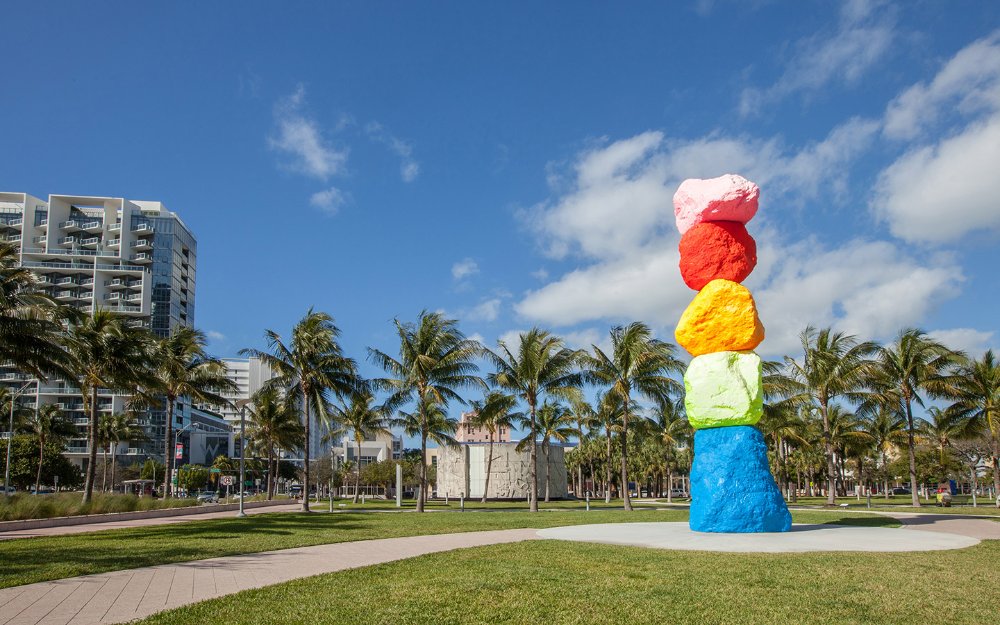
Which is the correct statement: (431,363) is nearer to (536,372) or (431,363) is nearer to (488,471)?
(536,372)

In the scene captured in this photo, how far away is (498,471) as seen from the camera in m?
64.7

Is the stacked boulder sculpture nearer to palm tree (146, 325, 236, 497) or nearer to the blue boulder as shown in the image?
the blue boulder

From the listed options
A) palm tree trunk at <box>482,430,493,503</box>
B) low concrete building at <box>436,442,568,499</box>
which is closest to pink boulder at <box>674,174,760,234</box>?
palm tree trunk at <box>482,430,493,503</box>

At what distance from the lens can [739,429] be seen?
17.2 m

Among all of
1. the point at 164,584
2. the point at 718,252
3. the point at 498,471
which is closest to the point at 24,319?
the point at 164,584

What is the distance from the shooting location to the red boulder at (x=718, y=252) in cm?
1834

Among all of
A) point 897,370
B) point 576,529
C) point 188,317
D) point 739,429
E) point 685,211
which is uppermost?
point 188,317

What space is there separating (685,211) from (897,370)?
21.3 meters

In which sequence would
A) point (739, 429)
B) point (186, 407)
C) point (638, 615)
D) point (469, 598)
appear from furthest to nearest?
point (186, 407) < point (739, 429) < point (469, 598) < point (638, 615)

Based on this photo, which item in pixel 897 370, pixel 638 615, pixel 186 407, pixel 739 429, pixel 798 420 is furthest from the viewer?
pixel 186 407

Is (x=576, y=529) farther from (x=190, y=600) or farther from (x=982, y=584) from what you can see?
(x=190, y=600)

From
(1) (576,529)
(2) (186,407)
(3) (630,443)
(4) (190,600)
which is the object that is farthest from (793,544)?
(2) (186,407)

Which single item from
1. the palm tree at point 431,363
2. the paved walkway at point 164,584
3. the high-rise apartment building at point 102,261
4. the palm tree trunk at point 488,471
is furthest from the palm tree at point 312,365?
the high-rise apartment building at point 102,261

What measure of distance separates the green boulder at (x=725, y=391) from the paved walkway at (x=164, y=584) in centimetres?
685
